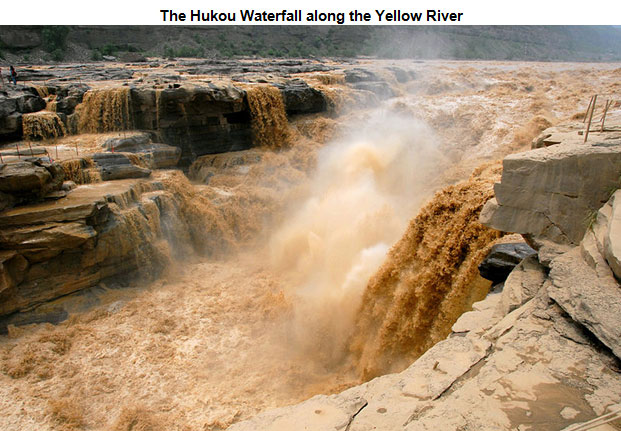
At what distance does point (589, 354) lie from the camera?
288cm

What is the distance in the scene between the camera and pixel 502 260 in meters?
4.79

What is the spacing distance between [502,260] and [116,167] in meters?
8.02

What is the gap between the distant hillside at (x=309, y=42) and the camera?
26969 millimetres

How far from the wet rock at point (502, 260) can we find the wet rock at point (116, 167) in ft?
24.9

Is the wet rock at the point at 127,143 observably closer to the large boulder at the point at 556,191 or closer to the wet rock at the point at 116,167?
the wet rock at the point at 116,167

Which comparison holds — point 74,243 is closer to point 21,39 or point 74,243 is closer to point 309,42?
point 21,39

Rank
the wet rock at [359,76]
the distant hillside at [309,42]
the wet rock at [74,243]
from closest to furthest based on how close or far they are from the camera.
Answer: the wet rock at [74,243] < the wet rock at [359,76] < the distant hillside at [309,42]

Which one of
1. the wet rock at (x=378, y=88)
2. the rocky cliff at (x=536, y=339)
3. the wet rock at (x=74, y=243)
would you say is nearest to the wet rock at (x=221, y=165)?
the wet rock at (x=74, y=243)

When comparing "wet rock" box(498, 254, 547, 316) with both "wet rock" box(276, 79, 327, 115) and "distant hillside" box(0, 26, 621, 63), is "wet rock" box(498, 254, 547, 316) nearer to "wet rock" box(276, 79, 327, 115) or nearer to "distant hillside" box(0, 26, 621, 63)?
"wet rock" box(276, 79, 327, 115)

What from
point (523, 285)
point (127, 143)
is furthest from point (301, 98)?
point (523, 285)

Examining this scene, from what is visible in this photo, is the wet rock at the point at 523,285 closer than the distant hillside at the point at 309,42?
Yes

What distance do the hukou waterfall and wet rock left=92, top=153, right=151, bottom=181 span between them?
36 mm

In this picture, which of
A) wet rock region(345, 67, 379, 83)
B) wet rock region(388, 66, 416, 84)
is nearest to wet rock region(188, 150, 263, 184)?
wet rock region(345, 67, 379, 83)

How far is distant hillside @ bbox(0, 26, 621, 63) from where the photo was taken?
88.5ft
